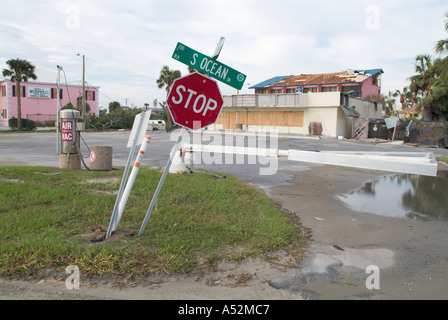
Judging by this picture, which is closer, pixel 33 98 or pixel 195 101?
pixel 195 101

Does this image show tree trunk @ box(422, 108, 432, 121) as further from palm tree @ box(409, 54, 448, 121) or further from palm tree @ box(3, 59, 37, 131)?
palm tree @ box(3, 59, 37, 131)

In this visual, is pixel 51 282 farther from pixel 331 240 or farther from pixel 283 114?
pixel 283 114

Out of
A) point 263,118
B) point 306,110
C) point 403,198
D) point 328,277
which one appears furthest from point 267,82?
point 328,277

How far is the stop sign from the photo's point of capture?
16.0 feet

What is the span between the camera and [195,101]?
5.00 m

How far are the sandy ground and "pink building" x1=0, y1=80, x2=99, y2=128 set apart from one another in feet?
171

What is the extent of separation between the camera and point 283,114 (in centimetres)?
3697

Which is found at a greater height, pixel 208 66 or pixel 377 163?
pixel 208 66

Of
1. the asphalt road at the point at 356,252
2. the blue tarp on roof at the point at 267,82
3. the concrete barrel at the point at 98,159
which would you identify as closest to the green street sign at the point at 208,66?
the asphalt road at the point at 356,252

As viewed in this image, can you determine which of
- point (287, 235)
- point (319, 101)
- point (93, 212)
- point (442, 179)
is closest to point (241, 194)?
point (287, 235)

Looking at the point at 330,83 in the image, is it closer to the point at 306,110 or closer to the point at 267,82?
the point at 267,82

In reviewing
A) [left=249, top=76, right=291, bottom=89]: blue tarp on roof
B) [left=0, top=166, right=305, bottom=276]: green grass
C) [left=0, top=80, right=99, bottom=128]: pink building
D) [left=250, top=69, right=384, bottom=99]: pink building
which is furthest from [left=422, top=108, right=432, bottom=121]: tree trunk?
[left=0, top=80, right=99, bottom=128]: pink building

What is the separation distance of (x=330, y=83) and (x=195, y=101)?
4231 centimetres
